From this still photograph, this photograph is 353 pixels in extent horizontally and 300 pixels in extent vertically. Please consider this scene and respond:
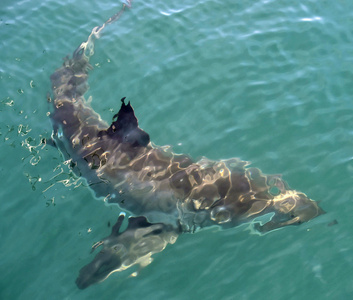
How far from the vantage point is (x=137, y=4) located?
11.0 metres

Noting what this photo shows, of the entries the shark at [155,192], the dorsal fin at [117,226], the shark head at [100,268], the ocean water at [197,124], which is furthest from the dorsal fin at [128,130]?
the shark head at [100,268]

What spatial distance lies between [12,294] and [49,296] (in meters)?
0.55

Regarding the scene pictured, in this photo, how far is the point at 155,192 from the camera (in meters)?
7.18

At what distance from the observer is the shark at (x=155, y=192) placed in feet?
22.1

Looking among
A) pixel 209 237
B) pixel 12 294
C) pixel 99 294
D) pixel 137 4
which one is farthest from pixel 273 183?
pixel 137 4

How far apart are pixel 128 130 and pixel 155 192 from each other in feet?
3.78

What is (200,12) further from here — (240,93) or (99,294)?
(99,294)

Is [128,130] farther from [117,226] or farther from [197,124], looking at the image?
[117,226]

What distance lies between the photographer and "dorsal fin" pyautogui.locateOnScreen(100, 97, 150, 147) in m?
7.41

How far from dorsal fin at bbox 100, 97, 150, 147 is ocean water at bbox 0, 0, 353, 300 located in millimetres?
546

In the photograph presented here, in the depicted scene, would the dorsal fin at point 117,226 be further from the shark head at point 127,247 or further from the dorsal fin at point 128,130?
the dorsal fin at point 128,130

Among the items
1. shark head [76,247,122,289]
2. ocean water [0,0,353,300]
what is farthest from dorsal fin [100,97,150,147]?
shark head [76,247,122,289]

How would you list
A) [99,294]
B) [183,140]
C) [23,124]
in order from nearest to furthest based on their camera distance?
[99,294], [183,140], [23,124]

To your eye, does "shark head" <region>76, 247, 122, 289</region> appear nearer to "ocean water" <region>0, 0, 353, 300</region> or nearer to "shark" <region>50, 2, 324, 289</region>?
"shark" <region>50, 2, 324, 289</region>
